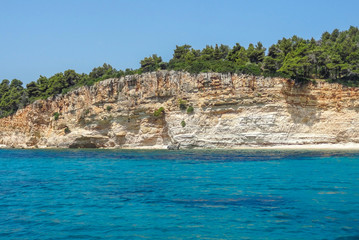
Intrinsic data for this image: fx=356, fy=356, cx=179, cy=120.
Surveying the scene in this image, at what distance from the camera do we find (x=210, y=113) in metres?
45.5

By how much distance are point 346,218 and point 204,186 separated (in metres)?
6.37

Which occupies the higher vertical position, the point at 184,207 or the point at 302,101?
the point at 302,101

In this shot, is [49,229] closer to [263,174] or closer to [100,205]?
[100,205]

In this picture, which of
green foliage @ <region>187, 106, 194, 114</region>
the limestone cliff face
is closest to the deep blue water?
the limestone cliff face

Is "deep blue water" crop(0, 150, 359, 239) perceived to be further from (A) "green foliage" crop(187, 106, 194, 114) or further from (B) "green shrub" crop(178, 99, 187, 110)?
(B) "green shrub" crop(178, 99, 187, 110)

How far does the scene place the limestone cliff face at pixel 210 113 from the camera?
140 ft

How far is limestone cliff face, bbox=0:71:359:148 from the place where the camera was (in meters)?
42.5

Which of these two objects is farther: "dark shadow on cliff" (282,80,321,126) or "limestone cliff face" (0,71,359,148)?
"dark shadow on cliff" (282,80,321,126)

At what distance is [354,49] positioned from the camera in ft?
161

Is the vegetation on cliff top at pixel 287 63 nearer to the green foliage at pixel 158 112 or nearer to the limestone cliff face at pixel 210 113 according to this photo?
the limestone cliff face at pixel 210 113

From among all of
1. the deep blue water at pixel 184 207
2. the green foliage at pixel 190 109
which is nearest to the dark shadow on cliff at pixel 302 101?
the green foliage at pixel 190 109

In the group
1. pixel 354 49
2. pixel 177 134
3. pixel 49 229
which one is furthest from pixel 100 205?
pixel 354 49

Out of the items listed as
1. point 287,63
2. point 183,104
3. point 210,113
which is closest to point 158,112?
point 183,104

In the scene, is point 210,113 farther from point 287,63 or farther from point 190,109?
point 287,63
